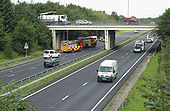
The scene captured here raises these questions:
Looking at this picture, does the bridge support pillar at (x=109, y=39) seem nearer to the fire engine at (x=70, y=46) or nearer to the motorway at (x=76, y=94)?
the fire engine at (x=70, y=46)

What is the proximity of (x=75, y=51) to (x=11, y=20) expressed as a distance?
19.8 m

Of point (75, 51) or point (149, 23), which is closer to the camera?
point (149, 23)

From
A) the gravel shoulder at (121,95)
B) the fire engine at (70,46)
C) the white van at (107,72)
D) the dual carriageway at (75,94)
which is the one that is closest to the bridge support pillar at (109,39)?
the fire engine at (70,46)

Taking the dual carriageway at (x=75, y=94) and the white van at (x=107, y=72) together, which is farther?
the white van at (x=107, y=72)

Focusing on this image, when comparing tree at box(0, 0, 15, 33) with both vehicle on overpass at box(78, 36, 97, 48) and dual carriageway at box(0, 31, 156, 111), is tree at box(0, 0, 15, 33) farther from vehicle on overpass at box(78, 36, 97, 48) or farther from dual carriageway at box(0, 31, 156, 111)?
dual carriageway at box(0, 31, 156, 111)

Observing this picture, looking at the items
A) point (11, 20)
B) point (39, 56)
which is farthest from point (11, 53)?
point (11, 20)

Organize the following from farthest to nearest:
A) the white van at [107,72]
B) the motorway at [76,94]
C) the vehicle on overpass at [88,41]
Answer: the vehicle on overpass at [88,41] → the white van at [107,72] → the motorway at [76,94]

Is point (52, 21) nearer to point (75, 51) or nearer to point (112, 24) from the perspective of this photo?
point (75, 51)

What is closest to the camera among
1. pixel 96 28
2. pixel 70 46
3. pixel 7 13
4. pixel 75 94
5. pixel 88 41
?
pixel 75 94

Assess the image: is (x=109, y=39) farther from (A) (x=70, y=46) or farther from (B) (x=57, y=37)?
(B) (x=57, y=37)

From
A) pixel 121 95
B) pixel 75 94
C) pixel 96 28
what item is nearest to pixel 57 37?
pixel 96 28

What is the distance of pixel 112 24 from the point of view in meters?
67.4

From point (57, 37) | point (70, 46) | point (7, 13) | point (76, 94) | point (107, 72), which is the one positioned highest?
point (7, 13)

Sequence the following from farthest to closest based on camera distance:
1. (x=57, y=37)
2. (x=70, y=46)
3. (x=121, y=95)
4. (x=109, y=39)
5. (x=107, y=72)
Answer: (x=57, y=37) → (x=109, y=39) → (x=70, y=46) → (x=107, y=72) → (x=121, y=95)
